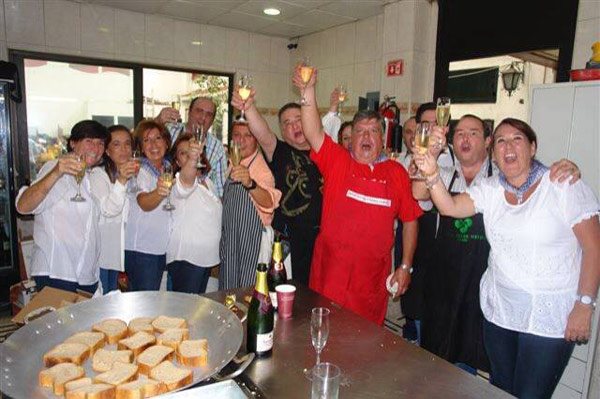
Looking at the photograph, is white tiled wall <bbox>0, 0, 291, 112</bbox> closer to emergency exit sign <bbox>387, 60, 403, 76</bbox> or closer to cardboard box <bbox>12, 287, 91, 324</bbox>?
emergency exit sign <bbox>387, 60, 403, 76</bbox>

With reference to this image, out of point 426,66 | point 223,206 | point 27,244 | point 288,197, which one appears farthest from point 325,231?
point 27,244

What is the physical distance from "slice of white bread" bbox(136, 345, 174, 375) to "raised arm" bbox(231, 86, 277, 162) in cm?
142

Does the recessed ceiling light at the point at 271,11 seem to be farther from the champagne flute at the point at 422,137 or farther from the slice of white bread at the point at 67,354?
the slice of white bread at the point at 67,354

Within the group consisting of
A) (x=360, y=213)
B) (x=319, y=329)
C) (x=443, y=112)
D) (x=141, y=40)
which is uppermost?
(x=141, y=40)

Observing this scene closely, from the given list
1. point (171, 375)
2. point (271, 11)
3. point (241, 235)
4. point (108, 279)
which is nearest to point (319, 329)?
point (171, 375)

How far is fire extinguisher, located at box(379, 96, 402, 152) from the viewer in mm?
4539

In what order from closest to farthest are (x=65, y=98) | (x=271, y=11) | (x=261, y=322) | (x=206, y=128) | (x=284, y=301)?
1. (x=261, y=322)
2. (x=284, y=301)
3. (x=206, y=128)
4. (x=271, y=11)
5. (x=65, y=98)

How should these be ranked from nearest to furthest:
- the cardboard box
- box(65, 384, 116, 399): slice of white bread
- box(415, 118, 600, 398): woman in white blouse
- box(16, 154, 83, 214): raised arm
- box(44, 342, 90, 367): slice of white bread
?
box(65, 384, 116, 399): slice of white bread < box(44, 342, 90, 367): slice of white bread < box(415, 118, 600, 398): woman in white blouse < the cardboard box < box(16, 154, 83, 214): raised arm

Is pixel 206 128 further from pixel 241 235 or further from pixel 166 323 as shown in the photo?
pixel 166 323

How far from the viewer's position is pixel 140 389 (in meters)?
1.15

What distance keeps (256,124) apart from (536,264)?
1.64 m

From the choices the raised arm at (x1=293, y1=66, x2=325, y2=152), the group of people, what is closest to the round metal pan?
the group of people

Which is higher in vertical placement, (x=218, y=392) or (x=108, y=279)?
(x=218, y=392)

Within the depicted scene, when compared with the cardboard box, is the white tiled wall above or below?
above
